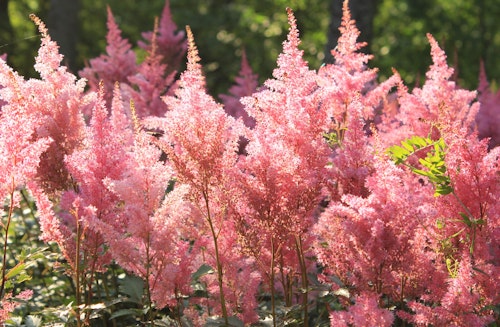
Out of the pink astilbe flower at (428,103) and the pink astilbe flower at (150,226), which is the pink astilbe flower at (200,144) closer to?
the pink astilbe flower at (150,226)

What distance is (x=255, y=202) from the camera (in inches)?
138

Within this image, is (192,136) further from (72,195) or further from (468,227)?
(468,227)

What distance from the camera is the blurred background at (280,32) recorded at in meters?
19.9

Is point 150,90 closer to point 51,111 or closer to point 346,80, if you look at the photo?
point 346,80

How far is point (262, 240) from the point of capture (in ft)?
11.8

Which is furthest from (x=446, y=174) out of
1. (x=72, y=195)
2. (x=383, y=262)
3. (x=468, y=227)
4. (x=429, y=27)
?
(x=429, y=27)

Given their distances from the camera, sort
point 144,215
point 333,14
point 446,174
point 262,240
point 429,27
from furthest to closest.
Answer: point 429,27 < point 333,14 < point 446,174 < point 262,240 < point 144,215

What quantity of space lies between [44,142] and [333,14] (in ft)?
22.3

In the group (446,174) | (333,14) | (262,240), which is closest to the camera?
(262,240)

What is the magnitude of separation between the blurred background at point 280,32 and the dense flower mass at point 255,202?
14490 mm

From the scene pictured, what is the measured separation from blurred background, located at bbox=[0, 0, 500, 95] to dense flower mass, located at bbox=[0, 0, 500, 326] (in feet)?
47.5

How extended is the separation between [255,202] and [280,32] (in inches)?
749

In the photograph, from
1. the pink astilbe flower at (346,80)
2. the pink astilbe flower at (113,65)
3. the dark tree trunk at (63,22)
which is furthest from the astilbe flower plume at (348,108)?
the dark tree trunk at (63,22)

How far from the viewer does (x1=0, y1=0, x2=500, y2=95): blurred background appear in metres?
19.9
